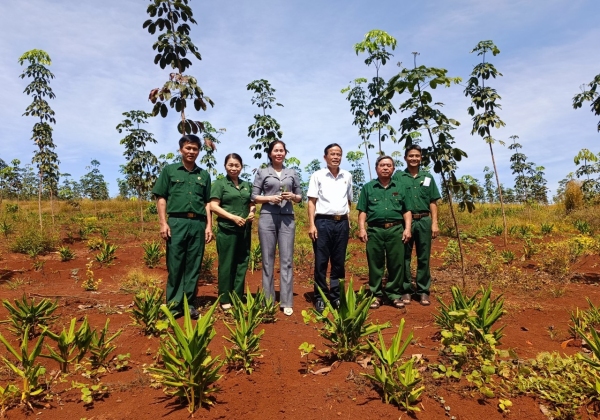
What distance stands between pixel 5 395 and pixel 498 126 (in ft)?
32.9

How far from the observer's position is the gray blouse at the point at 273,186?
409cm

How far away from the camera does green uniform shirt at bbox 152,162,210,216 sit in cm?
380

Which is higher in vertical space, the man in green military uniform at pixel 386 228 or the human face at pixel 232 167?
the human face at pixel 232 167

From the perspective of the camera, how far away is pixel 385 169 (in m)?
4.37

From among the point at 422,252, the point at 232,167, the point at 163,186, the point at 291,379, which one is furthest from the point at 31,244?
the point at 422,252

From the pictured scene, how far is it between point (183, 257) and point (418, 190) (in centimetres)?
302

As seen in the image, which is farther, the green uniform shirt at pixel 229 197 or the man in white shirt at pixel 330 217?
the man in white shirt at pixel 330 217

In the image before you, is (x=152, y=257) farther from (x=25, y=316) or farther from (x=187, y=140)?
(x=187, y=140)

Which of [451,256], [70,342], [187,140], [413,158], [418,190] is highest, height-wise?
[187,140]

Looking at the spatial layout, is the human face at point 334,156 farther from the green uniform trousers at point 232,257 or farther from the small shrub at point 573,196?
the small shrub at point 573,196

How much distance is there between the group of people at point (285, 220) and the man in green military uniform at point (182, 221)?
0.01 m

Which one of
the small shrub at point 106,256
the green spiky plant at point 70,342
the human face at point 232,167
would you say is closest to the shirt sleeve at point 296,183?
the human face at point 232,167

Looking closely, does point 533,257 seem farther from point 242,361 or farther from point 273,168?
point 242,361

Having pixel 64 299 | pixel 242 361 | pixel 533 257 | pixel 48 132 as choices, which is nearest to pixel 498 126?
pixel 533 257
